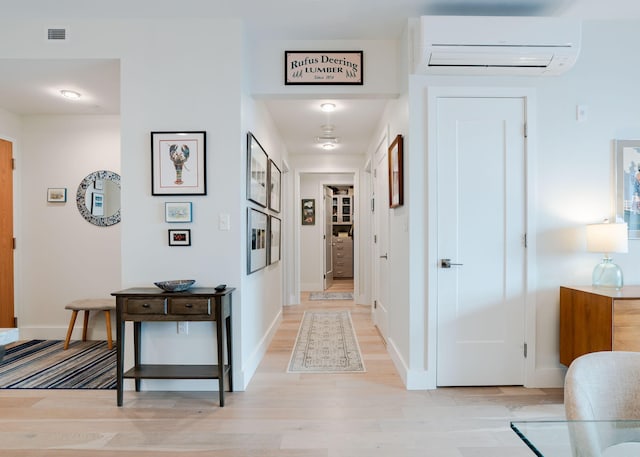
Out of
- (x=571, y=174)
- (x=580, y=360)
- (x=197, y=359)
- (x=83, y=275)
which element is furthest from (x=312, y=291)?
(x=580, y=360)

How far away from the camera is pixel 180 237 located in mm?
2709

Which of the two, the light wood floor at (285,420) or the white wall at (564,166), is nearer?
the light wood floor at (285,420)

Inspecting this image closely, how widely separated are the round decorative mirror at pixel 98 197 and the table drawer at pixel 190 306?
216 centimetres

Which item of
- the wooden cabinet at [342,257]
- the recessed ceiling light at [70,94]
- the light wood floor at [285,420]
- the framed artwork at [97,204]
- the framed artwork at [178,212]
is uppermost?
the recessed ceiling light at [70,94]

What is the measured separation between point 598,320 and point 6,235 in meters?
5.27

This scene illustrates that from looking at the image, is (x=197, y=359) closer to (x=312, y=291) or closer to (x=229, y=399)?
(x=229, y=399)

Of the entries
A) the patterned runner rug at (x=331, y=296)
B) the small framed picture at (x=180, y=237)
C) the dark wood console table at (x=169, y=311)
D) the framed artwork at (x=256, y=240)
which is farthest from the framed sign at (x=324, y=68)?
the patterned runner rug at (x=331, y=296)

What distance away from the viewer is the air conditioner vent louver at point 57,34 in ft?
8.91

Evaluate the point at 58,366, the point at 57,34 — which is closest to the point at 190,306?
the point at 58,366

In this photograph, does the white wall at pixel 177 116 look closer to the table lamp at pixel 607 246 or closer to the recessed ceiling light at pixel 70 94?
the recessed ceiling light at pixel 70 94

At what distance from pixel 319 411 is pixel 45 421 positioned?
1676 millimetres

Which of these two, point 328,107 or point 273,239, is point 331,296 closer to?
point 273,239

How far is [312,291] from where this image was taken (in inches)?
297

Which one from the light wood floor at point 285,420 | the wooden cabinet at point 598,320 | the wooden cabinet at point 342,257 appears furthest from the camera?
the wooden cabinet at point 342,257
